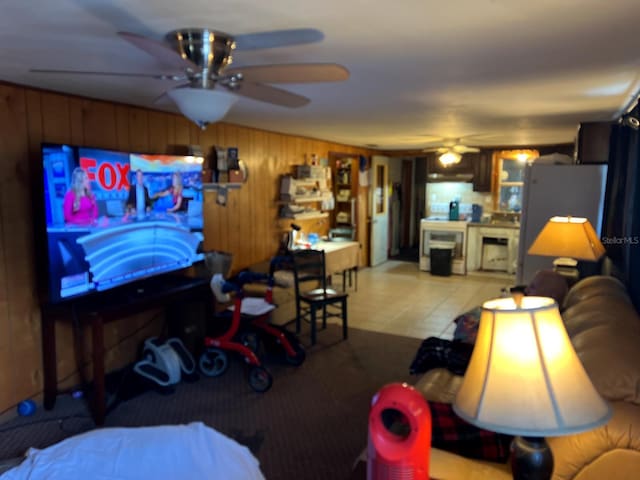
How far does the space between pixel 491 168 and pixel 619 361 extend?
6586mm

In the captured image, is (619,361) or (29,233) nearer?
(619,361)

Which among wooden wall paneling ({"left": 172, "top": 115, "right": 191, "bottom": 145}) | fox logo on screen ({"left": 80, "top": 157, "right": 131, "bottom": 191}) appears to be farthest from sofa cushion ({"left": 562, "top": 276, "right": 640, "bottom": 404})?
wooden wall paneling ({"left": 172, "top": 115, "right": 191, "bottom": 145})

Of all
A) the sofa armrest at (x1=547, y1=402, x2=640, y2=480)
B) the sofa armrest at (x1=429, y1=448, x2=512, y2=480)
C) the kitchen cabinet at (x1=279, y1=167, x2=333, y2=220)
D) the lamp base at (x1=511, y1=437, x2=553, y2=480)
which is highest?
the kitchen cabinet at (x1=279, y1=167, x2=333, y2=220)

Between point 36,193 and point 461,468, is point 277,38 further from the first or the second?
point 36,193

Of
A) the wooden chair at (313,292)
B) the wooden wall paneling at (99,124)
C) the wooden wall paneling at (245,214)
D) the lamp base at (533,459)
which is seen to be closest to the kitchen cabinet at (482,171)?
the wooden chair at (313,292)

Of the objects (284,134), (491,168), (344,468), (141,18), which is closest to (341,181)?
(284,134)

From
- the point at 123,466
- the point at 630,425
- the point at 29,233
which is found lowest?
the point at 123,466

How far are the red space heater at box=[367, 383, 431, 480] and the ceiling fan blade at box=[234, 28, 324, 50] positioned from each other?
1212mm

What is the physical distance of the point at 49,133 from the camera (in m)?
3.03

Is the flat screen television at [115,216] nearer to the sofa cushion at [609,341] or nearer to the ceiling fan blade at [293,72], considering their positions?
the ceiling fan blade at [293,72]

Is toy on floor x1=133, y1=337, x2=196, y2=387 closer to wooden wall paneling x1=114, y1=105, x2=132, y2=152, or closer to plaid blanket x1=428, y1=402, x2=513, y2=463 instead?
wooden wall paneling x1=114, y1=105, x2=132, y2=152

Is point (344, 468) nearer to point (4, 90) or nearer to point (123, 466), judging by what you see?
point (123, 466)

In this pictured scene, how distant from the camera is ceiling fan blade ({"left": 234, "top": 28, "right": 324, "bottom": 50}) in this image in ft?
5.25

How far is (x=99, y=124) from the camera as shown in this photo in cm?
333
